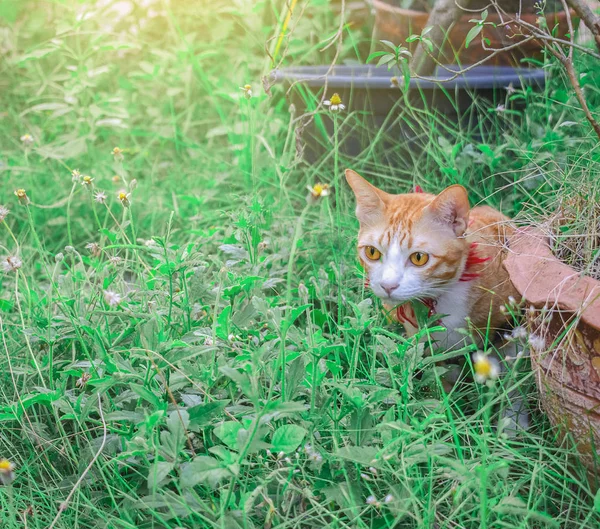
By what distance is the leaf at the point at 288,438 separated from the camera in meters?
1.10

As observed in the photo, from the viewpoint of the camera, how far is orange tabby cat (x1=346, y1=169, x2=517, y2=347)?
62.0 inches

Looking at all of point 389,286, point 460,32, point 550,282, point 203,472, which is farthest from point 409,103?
point 203,472

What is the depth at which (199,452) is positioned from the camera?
4.52 feet

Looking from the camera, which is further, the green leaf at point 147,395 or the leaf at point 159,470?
the green leaf at point 147,395

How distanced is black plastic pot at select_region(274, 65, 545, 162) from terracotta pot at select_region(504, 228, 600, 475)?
115cm

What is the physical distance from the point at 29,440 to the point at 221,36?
2.66m

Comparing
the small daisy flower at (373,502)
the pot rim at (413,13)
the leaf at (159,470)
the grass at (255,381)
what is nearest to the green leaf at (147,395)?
the grass at (255,381)

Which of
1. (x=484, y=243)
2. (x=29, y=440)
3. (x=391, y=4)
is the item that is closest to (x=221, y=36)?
(x=391, y=4)

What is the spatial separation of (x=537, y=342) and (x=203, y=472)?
2.02 ft

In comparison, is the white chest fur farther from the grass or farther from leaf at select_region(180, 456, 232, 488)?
leaf at select_region(180, 456, 232, 488)

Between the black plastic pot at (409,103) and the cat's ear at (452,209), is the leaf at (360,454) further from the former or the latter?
the black plastic pot at (409,103)

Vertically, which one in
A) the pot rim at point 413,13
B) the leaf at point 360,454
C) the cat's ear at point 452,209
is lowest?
the leaf at point 360,454

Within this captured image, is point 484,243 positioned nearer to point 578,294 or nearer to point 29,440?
point 578,294

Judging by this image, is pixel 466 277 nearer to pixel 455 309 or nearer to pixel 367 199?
pixel 455 309
